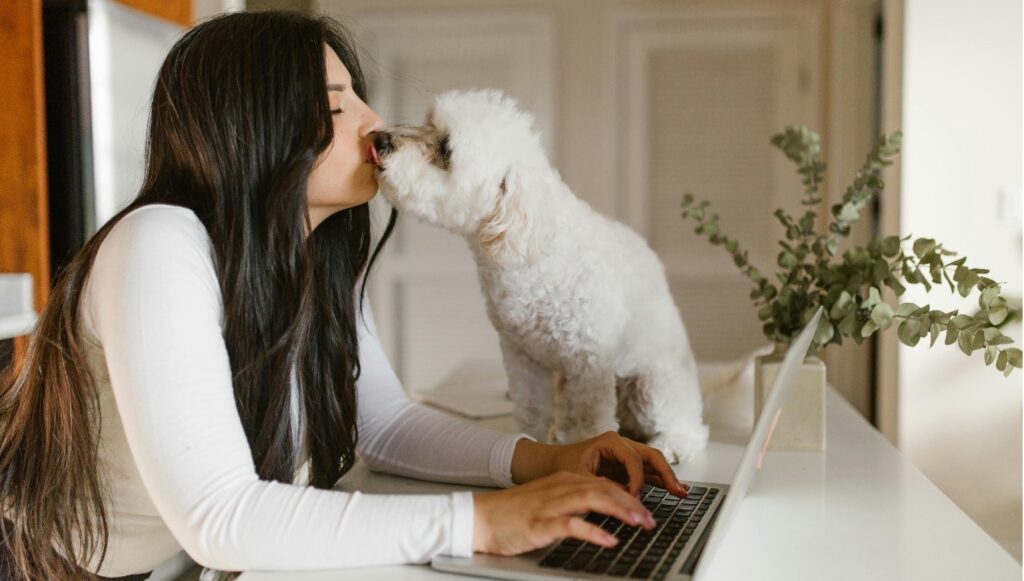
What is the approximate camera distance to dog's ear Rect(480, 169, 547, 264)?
118 centimetres

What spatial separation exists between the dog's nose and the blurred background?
3.36 feet

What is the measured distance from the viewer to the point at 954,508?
40.2 inches

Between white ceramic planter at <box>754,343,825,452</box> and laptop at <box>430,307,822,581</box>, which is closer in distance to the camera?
laptop at <box>430,307,822,581</box>

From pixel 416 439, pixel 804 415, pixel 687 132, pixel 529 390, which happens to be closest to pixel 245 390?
pixel 416 439

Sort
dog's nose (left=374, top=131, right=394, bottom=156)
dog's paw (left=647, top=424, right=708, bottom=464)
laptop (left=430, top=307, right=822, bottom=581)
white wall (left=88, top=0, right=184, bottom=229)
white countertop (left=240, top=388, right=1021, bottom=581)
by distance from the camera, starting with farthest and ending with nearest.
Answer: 1. white wall (left=88, top=0, right=184, bottom=229)
2. dog's paw (left=647, top=424, right=708, bottom=464)
3. dog's nose (left=374, top=131, right=394, bottom=156)
4. white countertop (left=240, top=388, right=1021, bottom=581)
5. laptop (left=430, top=307, right=822, bottom=581)

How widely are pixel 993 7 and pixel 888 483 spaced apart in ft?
5.23

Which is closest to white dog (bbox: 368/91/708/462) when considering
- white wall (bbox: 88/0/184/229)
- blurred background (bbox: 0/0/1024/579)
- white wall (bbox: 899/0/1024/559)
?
blurred background (bbox: 0/0/1024/579)

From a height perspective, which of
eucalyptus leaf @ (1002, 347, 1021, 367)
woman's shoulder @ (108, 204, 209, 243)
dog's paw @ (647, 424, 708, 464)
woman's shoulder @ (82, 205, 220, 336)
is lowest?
dog's paw @ (647, 424, 708, 464)

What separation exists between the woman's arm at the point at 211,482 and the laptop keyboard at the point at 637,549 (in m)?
0.09

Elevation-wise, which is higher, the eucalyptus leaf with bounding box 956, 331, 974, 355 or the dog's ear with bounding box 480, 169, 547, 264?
the dog's ear with bounding box 480, 169, 547, 264

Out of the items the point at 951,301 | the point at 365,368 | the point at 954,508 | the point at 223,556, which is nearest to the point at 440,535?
the point at 223,556

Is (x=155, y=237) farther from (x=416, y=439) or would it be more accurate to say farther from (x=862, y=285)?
(x=862, y=285)

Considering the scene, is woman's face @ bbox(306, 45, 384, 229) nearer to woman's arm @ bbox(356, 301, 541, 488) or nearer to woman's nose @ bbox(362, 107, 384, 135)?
woman's nose @ bbox(362, 107, 384, 135)

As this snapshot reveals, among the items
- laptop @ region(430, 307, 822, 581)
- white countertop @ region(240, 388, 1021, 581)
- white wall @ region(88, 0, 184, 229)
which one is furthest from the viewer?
white wall @ region(88, 0, 184, 229)
